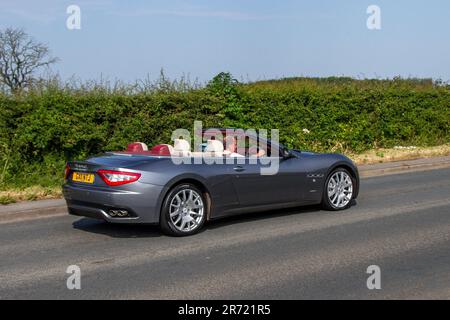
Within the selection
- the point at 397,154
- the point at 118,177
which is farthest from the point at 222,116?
the point at 118,177

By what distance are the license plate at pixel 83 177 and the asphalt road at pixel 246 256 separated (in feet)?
2.53

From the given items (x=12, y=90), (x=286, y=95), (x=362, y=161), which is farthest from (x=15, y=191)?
(x=362, y=161)

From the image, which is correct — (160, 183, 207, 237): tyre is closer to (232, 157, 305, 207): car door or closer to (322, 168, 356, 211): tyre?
(232, 157, 305, 207): car door

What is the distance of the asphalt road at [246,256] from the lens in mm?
5812

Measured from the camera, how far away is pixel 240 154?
9047 mm

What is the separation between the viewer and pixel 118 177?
7.79 meters

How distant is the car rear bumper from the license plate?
118mm

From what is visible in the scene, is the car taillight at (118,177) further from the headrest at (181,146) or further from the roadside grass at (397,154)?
the roadside grass at (397,154)

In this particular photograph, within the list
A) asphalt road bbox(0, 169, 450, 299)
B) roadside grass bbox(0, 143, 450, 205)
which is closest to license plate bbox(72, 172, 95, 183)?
asphalt road bbox(0, 169, 450, 299)

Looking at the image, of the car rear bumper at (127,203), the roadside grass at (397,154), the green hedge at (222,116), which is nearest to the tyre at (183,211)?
the car rear bumper at (127,203)

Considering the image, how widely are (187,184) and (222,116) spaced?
819 cm

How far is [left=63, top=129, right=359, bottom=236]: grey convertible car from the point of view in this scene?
25.6ft

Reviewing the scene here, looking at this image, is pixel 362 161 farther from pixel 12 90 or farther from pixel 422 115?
pixel 12 90

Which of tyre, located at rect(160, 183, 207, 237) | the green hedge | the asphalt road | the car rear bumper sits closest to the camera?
the asphalt road
